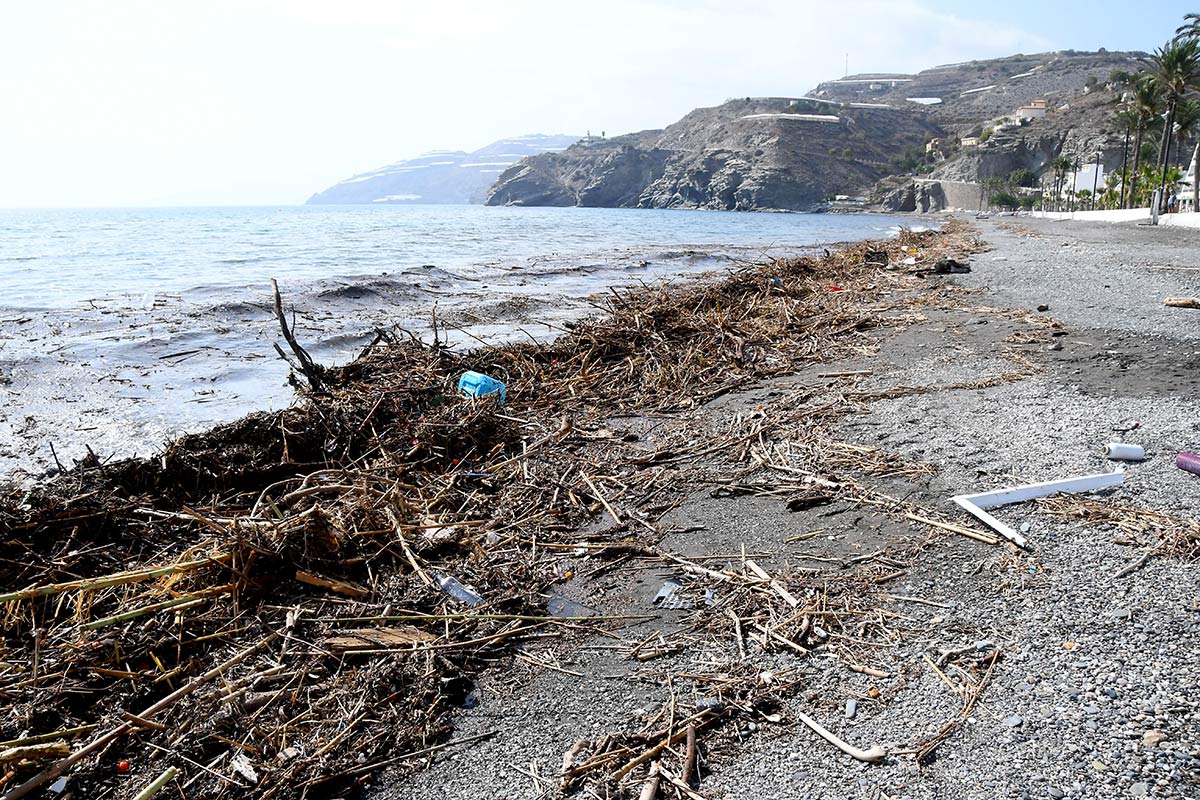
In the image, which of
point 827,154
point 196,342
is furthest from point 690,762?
point 827,154

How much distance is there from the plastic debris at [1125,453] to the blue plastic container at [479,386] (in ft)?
14.6

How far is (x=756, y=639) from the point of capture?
296cm

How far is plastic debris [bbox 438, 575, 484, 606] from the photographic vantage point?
3.35 meters

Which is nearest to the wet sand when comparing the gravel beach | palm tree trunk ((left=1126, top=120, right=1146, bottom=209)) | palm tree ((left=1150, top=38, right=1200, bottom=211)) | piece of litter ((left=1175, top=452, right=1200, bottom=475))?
the gravel beach

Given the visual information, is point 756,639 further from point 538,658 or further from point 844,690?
point 538,658

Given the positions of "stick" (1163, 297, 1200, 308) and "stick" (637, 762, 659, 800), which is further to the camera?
"stick" (1163, 297, 1200, 308)

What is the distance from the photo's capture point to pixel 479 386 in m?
6.37

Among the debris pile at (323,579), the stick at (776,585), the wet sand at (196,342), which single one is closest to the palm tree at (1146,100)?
the wet sand at (196,342)

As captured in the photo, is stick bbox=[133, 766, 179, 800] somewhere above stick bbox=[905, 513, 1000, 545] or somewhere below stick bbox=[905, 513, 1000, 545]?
below

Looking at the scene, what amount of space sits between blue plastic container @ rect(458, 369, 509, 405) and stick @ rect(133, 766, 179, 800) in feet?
13.2

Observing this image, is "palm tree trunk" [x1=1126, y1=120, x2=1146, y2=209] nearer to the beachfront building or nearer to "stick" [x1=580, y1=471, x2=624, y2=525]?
the beachfront building

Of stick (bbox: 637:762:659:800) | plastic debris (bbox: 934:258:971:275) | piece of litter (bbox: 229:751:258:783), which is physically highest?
plastic debris (bbox: 934:258:971:275)

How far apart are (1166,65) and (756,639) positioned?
60296 millimetres

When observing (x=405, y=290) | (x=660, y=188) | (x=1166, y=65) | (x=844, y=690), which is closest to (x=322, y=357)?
(x=405, y=290)
